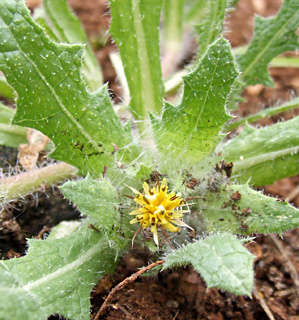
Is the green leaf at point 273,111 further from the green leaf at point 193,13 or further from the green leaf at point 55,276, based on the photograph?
the green leaf at point 193,13

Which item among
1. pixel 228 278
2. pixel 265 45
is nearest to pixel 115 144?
pixel 228 278

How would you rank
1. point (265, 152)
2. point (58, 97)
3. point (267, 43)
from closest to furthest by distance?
point (58, 97) → point (265, 152) → point (267, 43)

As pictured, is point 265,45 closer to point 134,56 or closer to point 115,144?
point 134,56

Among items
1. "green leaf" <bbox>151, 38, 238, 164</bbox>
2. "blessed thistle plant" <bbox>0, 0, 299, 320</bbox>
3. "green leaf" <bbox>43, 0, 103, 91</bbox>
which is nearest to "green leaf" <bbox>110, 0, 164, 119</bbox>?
"blessed thistle plant" <bbox>0, 0, 299, 320</bbox>

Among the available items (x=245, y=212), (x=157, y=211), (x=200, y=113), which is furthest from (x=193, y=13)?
(x=157, y=211)

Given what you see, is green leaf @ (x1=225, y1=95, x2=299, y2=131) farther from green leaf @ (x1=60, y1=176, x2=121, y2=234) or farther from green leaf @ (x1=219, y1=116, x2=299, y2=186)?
green leaf @ (x1=60, y1=176, x2=121, y2=234)

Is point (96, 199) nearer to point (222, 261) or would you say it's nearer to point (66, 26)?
point (222, 261)
